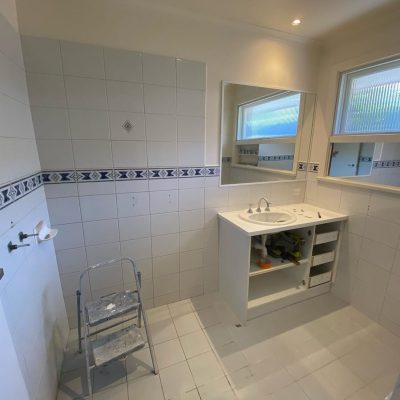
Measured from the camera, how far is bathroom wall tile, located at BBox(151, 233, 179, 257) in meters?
1.81

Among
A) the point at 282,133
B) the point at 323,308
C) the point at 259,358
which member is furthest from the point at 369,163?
the point at 259,358

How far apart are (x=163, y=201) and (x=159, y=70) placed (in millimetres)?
936

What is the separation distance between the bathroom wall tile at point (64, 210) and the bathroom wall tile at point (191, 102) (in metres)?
1.00

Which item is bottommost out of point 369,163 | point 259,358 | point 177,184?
point 259,358

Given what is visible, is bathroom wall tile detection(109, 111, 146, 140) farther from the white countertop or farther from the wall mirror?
the white countertop

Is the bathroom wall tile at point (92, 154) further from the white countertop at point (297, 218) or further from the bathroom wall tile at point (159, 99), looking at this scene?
the white countertop at point (297, 218)

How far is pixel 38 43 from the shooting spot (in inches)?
49.4

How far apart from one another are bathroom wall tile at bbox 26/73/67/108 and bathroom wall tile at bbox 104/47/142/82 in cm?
30

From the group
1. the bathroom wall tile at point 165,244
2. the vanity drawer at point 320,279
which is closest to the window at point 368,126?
the vanity drawer at point 320,279

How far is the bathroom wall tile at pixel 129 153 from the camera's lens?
1.54 meters

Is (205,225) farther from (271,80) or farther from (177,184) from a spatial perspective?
(271,80)

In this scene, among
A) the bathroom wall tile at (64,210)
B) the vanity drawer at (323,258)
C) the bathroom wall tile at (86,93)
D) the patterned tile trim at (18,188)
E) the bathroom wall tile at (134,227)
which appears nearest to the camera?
the patterned tile trim at (18,188)

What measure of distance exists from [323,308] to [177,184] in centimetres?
166

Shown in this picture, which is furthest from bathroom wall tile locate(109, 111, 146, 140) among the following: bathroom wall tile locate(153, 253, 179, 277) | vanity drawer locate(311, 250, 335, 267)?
vanity drawer locate(311, 250, 335, 267)
